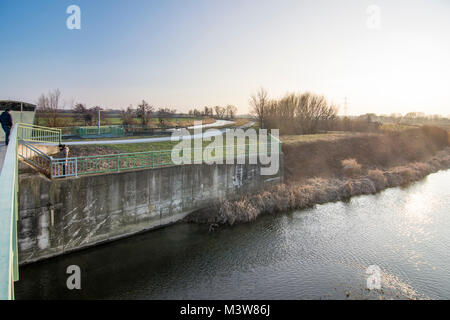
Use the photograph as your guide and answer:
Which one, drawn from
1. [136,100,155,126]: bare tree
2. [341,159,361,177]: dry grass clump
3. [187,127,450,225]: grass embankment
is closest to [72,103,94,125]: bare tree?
[136,100,155,126]: bare tree

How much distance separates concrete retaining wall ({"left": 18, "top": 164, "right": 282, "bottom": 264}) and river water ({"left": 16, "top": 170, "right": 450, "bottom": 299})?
1.84 ft

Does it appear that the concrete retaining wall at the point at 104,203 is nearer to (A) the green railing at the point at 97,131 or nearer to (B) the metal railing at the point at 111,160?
(B) the metal railing at the point at 111,160

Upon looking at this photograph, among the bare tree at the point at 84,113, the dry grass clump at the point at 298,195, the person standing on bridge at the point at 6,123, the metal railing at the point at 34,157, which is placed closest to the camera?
the metal railing at the point at 34,157

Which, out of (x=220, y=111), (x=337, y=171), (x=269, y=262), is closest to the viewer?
(x=269, y=262)

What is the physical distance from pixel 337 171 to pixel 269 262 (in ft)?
53.8

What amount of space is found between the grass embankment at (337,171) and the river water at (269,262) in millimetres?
1198

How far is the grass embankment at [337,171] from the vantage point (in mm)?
16234

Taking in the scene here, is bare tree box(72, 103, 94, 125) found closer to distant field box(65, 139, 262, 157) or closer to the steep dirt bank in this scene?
distant field box(65, 139, 262, 157)

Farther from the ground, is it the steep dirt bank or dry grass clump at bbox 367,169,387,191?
the steep dirt bank

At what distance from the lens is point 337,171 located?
82.1ft

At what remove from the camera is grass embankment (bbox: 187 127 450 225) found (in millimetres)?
16234

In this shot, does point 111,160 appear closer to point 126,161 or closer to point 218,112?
point 126,161

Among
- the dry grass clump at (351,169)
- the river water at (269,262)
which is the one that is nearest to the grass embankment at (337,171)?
the dry grass clump at (351,169)

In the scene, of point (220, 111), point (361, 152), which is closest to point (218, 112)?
point (220, 111)
